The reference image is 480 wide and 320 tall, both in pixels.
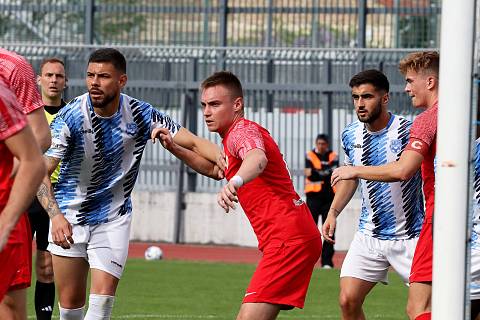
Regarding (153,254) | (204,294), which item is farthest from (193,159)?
(153,254)

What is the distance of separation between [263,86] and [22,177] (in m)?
16.8

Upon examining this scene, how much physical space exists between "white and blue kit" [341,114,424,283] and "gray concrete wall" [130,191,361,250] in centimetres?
1264

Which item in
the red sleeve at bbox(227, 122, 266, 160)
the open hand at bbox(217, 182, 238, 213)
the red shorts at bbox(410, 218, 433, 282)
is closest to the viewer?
the open hand at bbox(217, 182, 238, 213)

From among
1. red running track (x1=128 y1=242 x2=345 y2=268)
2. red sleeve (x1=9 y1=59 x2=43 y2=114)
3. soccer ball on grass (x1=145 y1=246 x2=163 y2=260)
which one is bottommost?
red running track (x1=128 y1=242 x2=345 y2=268)

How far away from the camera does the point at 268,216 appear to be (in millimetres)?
8016

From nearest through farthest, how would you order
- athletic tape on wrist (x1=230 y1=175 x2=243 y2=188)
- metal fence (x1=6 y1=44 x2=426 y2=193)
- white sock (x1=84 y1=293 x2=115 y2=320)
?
1. athletic tape on wrist (x1=230 y1=175 x2=243 y2=188)
2. white sock (x1=84 y1=293 x2=115 y2=320)
3. metal fence (x1=6 y1=44 x2=426 y2=193)

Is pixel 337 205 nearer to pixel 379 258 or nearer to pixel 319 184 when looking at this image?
pixel 379 258

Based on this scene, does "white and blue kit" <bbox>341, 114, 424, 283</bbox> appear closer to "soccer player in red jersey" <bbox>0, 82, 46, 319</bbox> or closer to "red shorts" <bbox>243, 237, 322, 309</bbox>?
"red shorts" <bbox>243, 237, 322, 309</bbox>

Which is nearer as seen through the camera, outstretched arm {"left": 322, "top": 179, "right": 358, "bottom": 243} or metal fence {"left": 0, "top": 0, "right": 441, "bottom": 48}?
outstretched arm {"left": 322, "top": 179, "right": 358, "bottom": 243}

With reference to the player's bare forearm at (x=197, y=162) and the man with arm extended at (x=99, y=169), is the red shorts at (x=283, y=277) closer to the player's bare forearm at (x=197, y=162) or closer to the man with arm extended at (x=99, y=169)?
the player's bare forearm at (x=197, y=162)

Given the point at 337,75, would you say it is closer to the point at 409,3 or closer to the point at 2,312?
the point at 409,3

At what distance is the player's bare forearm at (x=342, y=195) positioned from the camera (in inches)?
382

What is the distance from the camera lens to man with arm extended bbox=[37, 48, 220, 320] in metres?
9.09

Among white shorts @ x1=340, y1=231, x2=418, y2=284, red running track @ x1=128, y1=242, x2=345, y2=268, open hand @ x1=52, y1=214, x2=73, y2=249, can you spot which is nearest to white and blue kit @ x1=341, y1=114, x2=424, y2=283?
white shorts @ x1=340, y1=231, x2=418, y2=284
